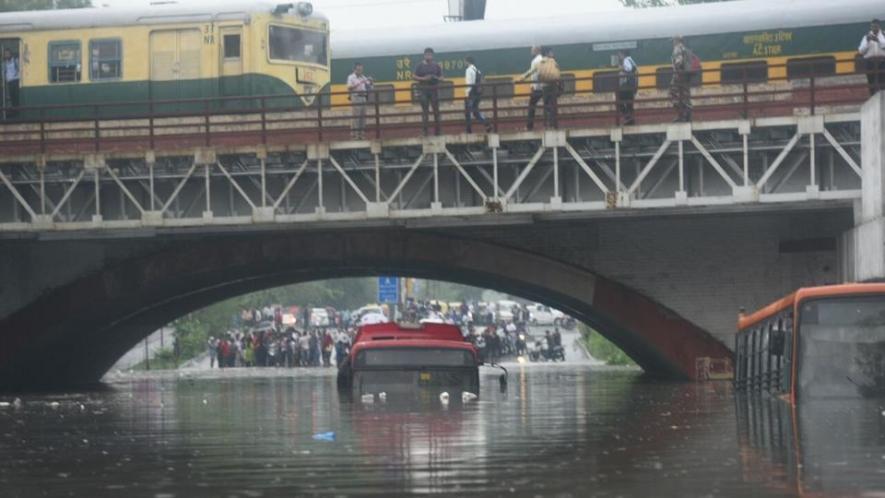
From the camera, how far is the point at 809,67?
1635 inches

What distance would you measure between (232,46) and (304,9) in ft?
→ 6.01

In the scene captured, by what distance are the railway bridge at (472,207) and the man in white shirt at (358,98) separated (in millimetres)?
429

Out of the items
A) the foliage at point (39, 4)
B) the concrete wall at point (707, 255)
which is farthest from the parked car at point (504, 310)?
the concrete wall at point (707, 255)

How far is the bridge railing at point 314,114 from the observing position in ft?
132

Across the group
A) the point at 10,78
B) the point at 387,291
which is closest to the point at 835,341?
the point at 10,78

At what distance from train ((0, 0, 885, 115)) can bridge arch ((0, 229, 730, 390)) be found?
3648mm

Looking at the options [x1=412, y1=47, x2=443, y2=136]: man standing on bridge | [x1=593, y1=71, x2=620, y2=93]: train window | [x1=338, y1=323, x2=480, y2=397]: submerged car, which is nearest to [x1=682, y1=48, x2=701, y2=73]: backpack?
[x1=593, y1=71, x2=620, y2=93]: train window

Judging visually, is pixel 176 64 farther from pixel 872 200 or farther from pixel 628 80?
pixel 872 200

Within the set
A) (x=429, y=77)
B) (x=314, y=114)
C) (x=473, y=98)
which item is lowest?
(x=473, y=98)

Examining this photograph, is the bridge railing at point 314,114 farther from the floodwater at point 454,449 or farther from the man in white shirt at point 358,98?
the floodwater at point 454,449

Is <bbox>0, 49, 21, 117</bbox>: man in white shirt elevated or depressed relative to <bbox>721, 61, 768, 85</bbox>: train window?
elevated

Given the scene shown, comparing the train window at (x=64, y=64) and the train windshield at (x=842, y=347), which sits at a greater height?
the train window at (x=64, y=64)

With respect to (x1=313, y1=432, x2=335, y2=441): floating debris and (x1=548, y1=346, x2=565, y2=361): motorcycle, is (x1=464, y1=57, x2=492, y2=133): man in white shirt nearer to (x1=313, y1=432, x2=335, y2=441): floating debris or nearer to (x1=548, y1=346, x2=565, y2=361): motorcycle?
(x1=313, y1=432, x2=335, y2=441): floating debris

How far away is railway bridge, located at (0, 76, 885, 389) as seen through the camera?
38156 millimetres
